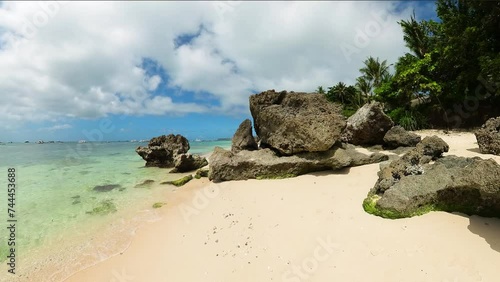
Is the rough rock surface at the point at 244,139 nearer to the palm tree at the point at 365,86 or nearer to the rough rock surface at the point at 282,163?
the rough rock surface at the point at 282,163

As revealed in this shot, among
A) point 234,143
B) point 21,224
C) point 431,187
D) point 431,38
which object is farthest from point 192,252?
point 431,38

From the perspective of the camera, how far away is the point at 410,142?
15312 mm

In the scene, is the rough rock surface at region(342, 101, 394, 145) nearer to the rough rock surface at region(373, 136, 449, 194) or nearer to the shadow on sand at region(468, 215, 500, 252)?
the rough rock surface at region(373, 136, 449, 194)

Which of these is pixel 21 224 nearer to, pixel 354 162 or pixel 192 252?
pixel 192 252

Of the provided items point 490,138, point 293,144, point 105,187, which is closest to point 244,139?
point 293,144

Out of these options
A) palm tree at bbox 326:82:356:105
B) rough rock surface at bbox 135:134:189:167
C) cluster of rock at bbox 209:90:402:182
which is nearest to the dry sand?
cluster of rock at bbox 209:90:402:182

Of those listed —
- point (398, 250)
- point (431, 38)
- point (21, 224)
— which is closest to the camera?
point (398, 250)

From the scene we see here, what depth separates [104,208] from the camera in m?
11.4

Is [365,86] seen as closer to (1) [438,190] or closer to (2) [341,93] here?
(2) [341,93]

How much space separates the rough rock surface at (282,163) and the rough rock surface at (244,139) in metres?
3.35

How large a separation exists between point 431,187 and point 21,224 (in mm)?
13940

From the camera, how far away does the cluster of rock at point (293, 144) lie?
11.6 metres

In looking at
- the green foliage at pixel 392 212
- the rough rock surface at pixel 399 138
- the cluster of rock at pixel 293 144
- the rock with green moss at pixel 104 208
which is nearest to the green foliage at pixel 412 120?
the rough rock surface at pixel 399 138

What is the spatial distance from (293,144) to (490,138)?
8623mm
